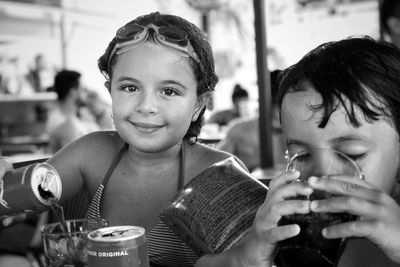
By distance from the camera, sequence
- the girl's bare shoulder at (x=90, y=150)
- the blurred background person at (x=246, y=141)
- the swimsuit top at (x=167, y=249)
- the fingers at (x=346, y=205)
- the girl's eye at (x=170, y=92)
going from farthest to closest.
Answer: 1. the blurred background person at (x=246, y=141)
2. the girl's bare shoulder at (x=90, y=150)
3. the girl's eye at (x=170, y=92)
4. the swimsuit top at (x=167, y=249)
5. the fingers at (x=346, y=205)

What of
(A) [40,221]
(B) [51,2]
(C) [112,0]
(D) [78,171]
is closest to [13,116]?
(B) [51,2]

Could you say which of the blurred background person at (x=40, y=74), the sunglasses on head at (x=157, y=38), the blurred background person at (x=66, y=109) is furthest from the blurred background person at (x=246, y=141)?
the blurred background person at (x=40, y=74)

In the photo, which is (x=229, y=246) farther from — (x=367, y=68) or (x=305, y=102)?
(x=367, y=68)

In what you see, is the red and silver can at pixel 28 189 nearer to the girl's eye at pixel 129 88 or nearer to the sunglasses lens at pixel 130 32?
the girl's eye at pixel 129 88

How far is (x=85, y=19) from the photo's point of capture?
A: 24.9 ft

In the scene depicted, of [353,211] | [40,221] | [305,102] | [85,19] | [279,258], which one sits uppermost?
[85,19]

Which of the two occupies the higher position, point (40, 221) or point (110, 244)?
point (110, 244)

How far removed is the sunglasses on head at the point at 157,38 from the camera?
1378 millimetres

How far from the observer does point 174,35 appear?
1.39 meters

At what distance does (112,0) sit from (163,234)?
279 inches

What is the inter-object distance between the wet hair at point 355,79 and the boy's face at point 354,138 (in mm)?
12

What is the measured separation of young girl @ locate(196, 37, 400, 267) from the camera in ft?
2.56

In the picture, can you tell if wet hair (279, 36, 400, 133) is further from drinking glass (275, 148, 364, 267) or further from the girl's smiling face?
the girl's smiling face

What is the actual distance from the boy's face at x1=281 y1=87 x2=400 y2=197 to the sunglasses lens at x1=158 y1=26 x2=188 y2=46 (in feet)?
1.65
